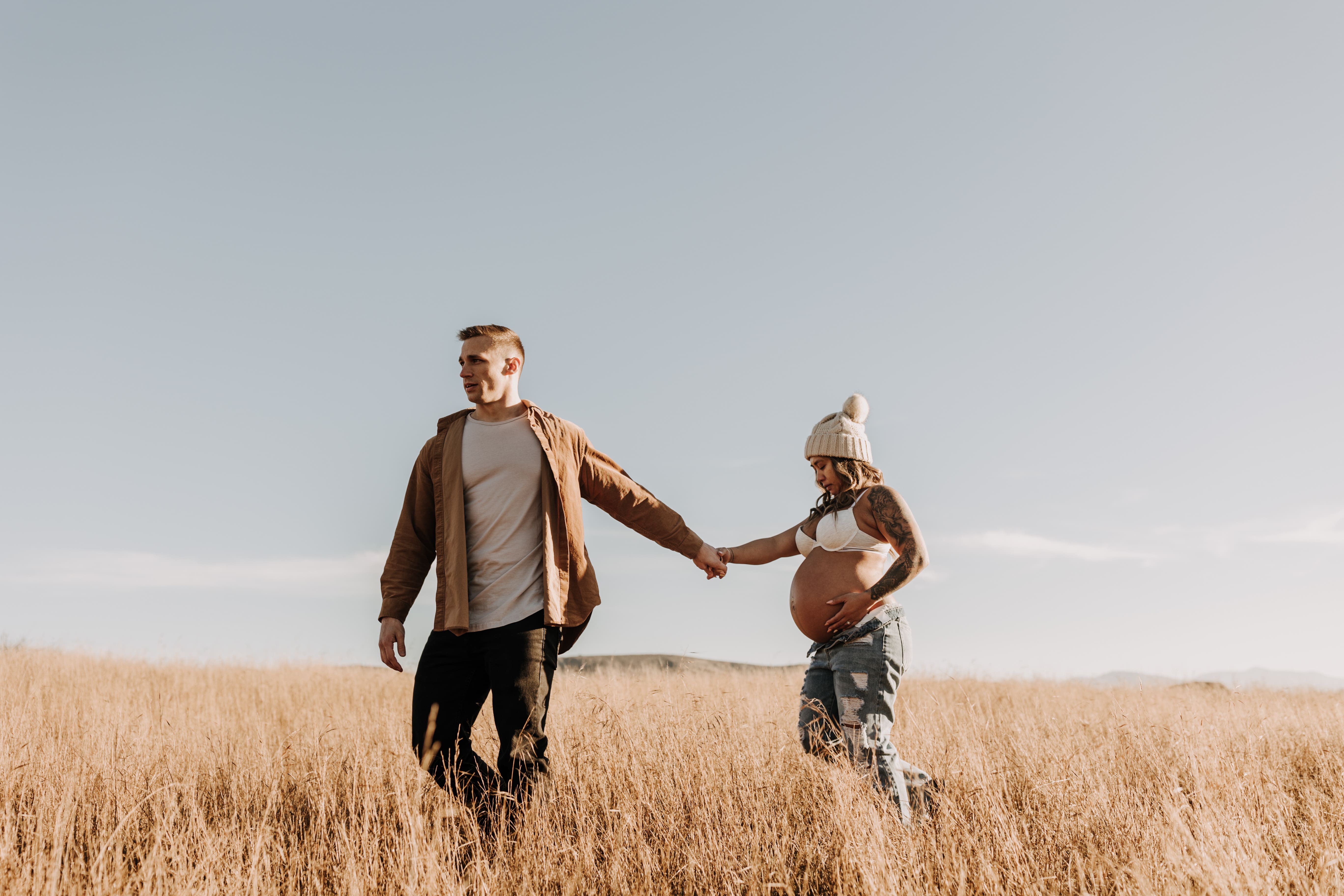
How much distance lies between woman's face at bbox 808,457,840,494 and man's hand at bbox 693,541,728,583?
841 mm

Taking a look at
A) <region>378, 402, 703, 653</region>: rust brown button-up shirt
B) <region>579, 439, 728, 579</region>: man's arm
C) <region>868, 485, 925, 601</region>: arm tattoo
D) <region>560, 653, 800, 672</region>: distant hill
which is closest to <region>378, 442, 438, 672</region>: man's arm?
<region>378, 402, 703, 653</region>: rust brown button-up shirt

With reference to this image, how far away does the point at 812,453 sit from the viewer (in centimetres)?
416

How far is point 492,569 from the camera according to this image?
373 cm

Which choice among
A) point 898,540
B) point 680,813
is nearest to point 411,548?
point 680,813

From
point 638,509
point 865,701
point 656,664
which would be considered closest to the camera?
point 865,701

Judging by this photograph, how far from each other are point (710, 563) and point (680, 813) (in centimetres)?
132

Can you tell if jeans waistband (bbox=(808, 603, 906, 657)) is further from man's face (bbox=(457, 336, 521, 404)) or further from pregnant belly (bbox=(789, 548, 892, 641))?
man's face (bbox=(457, 336, 521, 404))

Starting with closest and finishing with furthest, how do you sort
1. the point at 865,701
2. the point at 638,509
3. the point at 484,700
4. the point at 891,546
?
the point at 865,701
the point at 484,700
the point at 891,546
the point at 638,509

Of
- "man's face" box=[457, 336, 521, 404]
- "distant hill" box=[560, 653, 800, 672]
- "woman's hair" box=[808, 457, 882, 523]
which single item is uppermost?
"man's face" box=[457, 336, 521, 404]

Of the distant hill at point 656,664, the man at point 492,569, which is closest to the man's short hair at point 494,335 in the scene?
the man at point 492,569

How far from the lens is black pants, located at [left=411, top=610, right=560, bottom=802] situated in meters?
3.52

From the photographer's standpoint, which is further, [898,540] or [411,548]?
[411,548]

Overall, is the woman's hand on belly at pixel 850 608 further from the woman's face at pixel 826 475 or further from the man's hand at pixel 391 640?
the man's hand at pixel 391 640

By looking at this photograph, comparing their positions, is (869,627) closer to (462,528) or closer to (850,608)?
(850,608)
